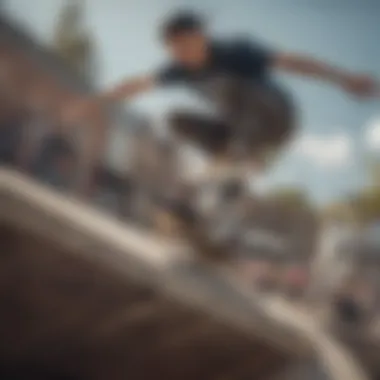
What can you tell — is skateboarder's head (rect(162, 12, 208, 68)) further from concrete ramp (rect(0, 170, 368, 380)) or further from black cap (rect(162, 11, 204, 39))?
concrete ramp (rect(0, 170, 368, 380))

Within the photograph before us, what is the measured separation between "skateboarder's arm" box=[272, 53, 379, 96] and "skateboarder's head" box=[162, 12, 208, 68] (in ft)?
0.46

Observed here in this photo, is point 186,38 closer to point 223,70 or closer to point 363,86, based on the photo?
point 223,70

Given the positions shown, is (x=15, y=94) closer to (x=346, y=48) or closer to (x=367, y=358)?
(x=346, y=48)

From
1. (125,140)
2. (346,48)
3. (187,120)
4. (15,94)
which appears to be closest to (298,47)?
(346,48)

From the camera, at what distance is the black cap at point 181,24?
1451 millimetres

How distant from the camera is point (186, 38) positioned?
145cm

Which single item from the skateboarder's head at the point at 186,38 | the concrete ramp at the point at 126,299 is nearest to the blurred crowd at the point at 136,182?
the concrete ramp at the point at 126,299

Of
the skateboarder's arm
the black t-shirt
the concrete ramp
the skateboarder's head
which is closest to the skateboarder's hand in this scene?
the skateboarder's arm

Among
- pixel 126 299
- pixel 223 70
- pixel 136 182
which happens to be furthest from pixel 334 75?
pixel 126 299

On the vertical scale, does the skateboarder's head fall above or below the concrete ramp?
above

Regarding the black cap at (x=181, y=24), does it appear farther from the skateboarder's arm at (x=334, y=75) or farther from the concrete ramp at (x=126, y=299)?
the concrete ramp at (x=126, y=299)

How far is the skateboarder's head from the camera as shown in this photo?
1.45m

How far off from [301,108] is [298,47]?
0.10m

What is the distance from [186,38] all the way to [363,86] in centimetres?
29
